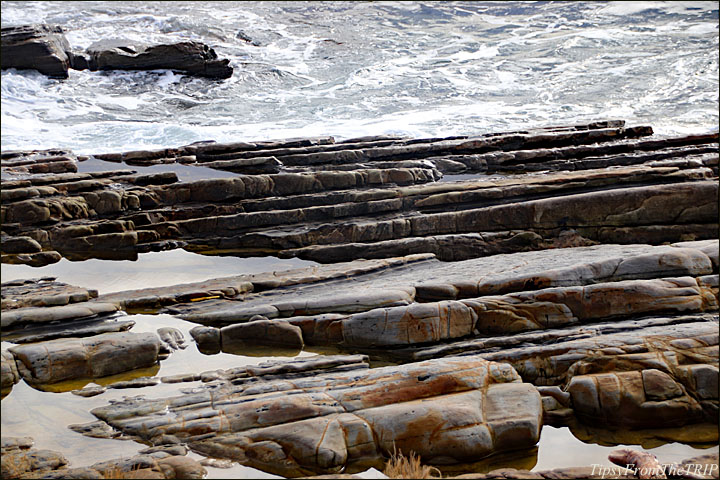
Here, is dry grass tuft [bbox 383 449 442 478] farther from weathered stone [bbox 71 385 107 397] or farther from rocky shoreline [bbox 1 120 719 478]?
weathered stone [bbox 71 385 107 397]

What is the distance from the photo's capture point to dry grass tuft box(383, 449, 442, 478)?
519 centimetres

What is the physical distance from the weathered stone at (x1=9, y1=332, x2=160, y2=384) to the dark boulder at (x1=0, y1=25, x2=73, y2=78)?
1861 centimetres

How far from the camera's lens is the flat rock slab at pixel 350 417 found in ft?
17.9

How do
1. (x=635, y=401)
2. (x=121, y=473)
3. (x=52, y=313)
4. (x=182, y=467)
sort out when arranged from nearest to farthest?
1. (x=121, y=473)
2. (x=182, y=467)
3. (x=635, y=401)
4. (x=52, y=313)

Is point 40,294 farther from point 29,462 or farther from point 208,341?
point 29,462

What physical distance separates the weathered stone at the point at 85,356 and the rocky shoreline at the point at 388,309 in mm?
21

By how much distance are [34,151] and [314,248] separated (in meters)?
9.32

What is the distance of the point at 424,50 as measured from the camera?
26656 millimetres

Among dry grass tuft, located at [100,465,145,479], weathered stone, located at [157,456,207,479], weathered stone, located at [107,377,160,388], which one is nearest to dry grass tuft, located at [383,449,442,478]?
weathered stone, located at [157,456,207,479]

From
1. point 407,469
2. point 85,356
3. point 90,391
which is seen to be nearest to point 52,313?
point 85,356

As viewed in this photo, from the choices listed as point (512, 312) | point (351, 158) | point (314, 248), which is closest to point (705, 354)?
point (512, 312)

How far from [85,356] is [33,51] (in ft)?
63.4

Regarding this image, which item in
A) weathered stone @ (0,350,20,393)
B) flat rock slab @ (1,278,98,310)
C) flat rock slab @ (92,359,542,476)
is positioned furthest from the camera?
flat rock slab @ (1,278,98,310)

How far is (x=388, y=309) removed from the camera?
7258mm
